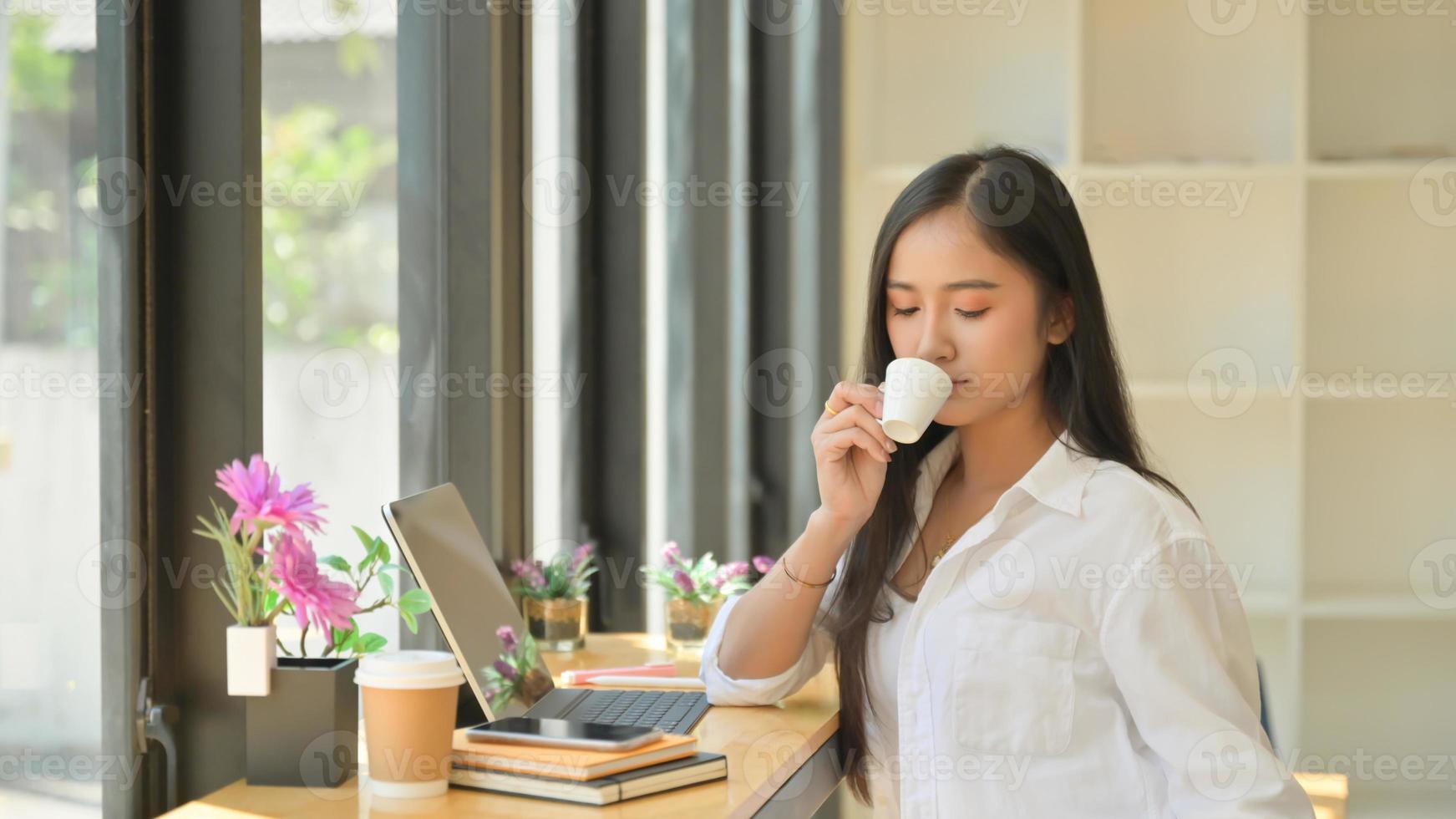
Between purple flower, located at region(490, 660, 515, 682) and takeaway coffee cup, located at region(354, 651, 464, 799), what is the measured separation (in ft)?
1.21

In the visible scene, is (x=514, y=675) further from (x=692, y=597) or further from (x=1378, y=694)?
(x=1378, y=694)

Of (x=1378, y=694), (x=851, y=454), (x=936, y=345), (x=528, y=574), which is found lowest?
(x=1378, y=694)

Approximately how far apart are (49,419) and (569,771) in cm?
61

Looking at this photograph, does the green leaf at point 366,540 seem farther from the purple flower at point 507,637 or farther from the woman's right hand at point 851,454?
the woman's right hand at point 851,454

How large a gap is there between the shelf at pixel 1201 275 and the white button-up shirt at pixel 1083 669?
2156 millimetres

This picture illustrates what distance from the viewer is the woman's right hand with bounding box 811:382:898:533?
173 centimetres

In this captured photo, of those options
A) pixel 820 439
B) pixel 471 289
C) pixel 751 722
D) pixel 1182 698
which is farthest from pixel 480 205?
pixel 1182 698

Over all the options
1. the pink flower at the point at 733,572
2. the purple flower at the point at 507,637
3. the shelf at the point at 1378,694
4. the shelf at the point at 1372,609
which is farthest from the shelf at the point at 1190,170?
the purple flower at the point at 507,637

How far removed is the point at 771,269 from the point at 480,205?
4.97 feet

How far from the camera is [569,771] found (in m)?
1.37

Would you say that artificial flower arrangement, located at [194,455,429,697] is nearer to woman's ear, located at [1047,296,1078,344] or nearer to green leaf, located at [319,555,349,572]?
green leaf, located at [319,555,349,572]

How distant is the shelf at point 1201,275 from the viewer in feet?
11.9

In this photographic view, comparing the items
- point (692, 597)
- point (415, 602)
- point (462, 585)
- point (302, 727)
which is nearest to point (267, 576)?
point (302, 727)

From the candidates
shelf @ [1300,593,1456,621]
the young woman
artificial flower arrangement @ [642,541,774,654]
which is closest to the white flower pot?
the young woman
